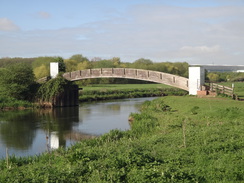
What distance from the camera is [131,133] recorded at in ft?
55.3

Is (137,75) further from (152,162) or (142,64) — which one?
(142,64)

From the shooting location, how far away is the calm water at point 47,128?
685 inches

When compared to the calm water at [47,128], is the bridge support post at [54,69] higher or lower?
higher

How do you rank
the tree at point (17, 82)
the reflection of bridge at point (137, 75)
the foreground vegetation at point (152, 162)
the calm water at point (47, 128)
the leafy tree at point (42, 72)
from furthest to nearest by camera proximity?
the leafy tree at point (42, 72) → the tree at point (17, 82) → the reflection of bridge at point (137, 75) → the calm water at point (47, 128) → the foreground vegetation at point (152, 162)

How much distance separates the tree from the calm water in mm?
3565

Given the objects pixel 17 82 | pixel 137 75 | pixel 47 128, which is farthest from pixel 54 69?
pixel 47 128

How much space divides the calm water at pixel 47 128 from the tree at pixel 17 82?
11.7 feet

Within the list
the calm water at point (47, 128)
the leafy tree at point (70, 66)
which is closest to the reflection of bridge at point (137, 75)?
the calm water at point (47, 128)

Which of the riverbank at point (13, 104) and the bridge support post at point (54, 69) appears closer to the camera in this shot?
the riverbank at point (13, 104)

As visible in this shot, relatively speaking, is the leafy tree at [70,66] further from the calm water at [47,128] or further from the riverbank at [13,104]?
the calm water at [47,128]

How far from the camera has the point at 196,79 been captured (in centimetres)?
2902

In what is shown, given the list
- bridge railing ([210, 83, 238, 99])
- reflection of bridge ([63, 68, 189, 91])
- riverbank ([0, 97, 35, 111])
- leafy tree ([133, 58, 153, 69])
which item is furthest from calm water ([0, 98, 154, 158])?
leafy tree ([133, 58, 153, 69])

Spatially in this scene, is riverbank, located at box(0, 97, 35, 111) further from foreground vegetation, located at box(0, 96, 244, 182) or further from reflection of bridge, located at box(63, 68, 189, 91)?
foreground vegetation, located at box(0, 96, 244, 182)

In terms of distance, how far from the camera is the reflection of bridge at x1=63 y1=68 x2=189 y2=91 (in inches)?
1219
